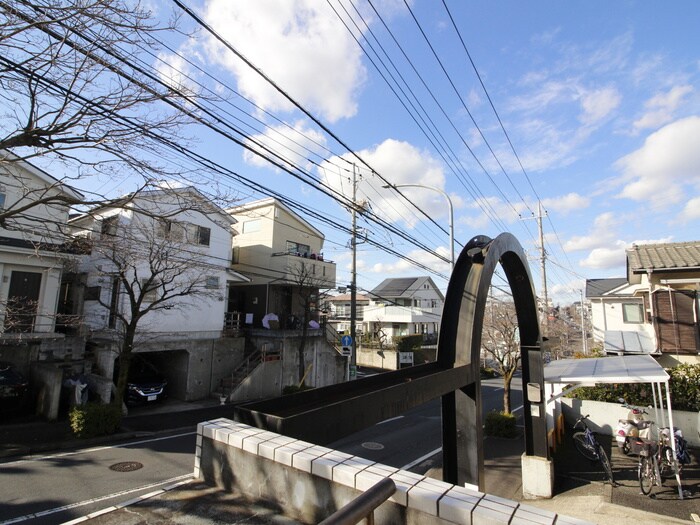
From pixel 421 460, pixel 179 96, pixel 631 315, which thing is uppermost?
pixel 179 96

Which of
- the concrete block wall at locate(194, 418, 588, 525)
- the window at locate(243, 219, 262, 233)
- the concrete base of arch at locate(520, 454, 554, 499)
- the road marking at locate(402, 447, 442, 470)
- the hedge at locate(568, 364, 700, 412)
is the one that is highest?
the window at locate(243, 219, 262, 233)

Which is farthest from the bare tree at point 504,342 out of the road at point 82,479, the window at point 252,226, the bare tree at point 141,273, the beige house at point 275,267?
the window at point 252,226

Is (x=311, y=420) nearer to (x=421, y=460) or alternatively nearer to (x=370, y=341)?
(x=421, y=460)

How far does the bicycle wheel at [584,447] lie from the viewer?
9.78m

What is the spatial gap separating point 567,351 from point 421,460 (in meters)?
30.6

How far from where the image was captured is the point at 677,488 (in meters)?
8.26

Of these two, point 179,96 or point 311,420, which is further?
point 179,96

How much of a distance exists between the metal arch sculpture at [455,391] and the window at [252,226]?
21.4 meters

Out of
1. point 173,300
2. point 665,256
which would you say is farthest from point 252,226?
point 665,256

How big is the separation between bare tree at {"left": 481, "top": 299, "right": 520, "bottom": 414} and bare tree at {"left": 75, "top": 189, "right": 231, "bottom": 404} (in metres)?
13.5

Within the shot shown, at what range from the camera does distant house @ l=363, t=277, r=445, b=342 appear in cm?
4150

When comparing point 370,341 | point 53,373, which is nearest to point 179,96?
point 53,373

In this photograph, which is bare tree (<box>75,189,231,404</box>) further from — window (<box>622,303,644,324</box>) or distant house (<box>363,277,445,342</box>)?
distant house (<box>363,277,445,342</box>)

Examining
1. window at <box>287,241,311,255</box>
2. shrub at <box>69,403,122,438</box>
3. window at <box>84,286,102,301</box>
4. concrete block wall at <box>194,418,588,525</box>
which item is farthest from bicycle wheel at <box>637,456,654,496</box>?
window at <box>84,286,102,301</box>
